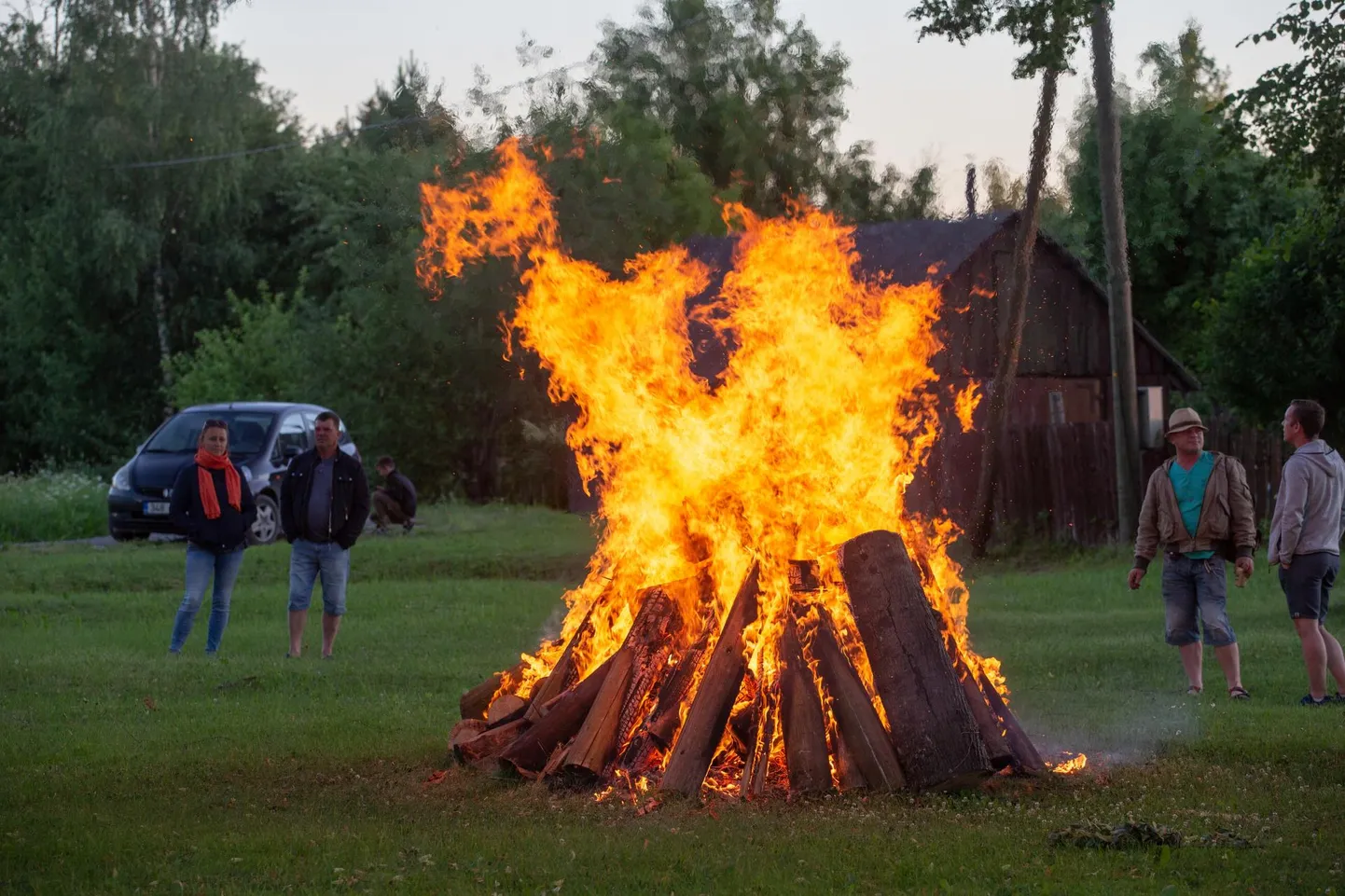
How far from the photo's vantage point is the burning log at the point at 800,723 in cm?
836

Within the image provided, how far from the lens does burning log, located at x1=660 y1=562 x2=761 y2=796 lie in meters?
8.41

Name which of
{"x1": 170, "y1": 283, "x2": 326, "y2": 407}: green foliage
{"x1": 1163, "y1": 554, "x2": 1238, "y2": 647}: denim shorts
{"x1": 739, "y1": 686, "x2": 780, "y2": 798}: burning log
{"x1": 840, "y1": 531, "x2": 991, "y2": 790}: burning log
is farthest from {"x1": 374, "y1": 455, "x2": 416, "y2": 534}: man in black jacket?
{"x1": 840, "y1": 531, "x2": 991, "y2": 790}: burning log

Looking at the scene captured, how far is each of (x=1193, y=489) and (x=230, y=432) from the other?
1858cm

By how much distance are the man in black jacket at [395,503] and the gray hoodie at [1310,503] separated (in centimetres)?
1819

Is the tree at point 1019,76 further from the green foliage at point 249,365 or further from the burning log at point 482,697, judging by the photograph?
the green foliage at point 249,365

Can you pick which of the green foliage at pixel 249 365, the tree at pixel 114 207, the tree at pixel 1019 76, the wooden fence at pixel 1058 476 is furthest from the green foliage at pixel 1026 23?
the tree at pixel 114 207

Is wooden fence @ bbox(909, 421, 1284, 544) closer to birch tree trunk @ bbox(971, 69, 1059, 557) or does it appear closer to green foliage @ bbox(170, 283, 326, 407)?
birch tree trunk @ bbox(971, 69, 1059, 557)

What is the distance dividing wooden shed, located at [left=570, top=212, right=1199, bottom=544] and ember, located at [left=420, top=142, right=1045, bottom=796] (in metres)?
11.8

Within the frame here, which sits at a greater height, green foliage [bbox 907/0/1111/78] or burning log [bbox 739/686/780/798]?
green foliage [bbox 907/0/1111/78]

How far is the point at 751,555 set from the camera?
929 cm

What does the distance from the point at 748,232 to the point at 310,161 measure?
148 ft

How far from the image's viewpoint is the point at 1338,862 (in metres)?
6.78

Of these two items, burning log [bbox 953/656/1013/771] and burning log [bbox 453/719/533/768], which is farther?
burning log [bbox 453/719/533/768]

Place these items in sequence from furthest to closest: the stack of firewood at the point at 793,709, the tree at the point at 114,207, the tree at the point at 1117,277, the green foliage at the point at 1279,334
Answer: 1. the tree at the point at 114,207
2. the green foliage at the point at 1279,334
3. the tree at the point at 1117,277
4. the stack of firewood at the point at 793,709
